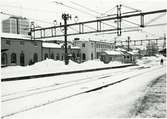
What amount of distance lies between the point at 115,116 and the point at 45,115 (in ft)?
7.96

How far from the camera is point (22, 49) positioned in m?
42.7

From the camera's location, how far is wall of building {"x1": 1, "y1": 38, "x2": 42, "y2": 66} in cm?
3965

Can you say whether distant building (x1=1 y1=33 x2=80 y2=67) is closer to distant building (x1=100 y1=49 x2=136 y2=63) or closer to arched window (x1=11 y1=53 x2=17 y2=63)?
arched window (x1=11 y1=53 x2=17 y2=63)

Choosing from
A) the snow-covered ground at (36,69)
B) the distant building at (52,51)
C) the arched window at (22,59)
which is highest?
the distant building at (52,51)

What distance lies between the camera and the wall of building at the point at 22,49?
130 ft

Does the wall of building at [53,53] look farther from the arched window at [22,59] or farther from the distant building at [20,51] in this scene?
the arched window at [22,59]

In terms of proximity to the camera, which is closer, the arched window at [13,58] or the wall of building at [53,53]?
the arched window at [13,58]

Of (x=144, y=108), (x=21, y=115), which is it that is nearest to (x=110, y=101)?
(x=144, y=108)

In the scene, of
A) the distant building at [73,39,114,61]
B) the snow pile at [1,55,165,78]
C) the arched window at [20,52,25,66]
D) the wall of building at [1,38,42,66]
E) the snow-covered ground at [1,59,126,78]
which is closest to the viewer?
the snow-covered ground at [1,59,126,78]

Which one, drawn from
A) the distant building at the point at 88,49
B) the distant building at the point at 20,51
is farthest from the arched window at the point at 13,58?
the distant building at the point at 88,49

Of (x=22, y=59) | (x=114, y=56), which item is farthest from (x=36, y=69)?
(x=114, y=56)

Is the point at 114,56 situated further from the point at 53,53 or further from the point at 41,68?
the point at 41,68

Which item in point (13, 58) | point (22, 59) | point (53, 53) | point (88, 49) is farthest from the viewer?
point (88, 49)

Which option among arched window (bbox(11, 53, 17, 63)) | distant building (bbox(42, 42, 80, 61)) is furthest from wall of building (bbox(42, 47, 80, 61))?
arched window (bbox(11, 53, 17, 63))
